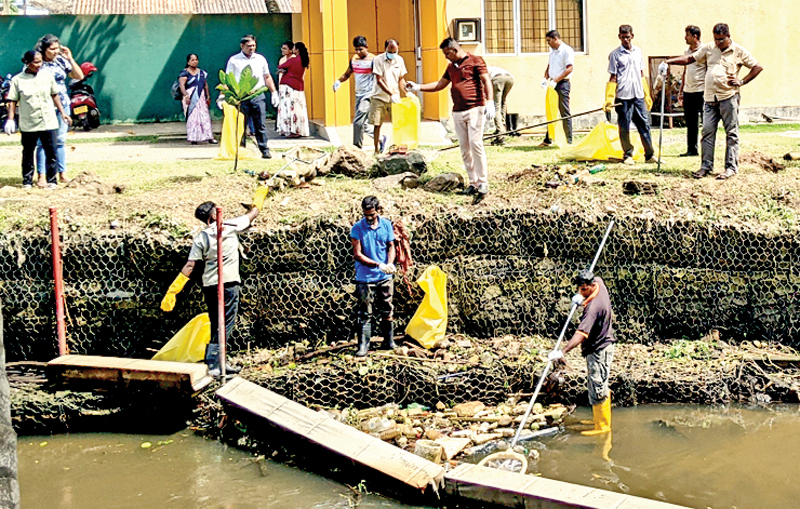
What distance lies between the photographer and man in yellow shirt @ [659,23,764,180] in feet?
39.8

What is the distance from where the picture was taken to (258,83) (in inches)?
596

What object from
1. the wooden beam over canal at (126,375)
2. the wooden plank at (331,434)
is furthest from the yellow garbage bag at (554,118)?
the wooden beam over canal at (126,375)

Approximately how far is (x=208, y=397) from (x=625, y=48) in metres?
7.53

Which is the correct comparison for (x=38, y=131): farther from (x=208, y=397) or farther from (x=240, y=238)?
(x=208, y=397)

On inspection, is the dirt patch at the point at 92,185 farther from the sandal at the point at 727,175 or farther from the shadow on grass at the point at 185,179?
the sandal at the point at 727,175

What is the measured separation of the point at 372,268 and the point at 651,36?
9.76 meters

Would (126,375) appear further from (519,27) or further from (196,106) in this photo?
(519,27)

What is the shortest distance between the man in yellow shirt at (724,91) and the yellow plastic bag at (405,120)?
4230 millimetres

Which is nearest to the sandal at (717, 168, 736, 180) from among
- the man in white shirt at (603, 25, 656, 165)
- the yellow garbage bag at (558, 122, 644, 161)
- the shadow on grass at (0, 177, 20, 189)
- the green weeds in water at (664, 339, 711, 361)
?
the man in white shirt at (603, 25, 656, 165)

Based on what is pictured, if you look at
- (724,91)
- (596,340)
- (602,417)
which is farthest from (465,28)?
(602,417)

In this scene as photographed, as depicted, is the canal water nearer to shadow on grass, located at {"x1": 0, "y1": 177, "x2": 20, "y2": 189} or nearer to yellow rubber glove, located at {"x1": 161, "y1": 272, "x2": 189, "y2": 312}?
yellow rubber glove, located at {"x1": 161, "y1": 272, "x2": 189, "y2": 312}

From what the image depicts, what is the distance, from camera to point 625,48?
13.8 meters

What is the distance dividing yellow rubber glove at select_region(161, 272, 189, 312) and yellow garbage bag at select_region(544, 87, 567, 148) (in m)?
7.12

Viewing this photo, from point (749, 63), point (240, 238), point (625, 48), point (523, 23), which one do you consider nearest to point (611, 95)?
point (625, 48)
